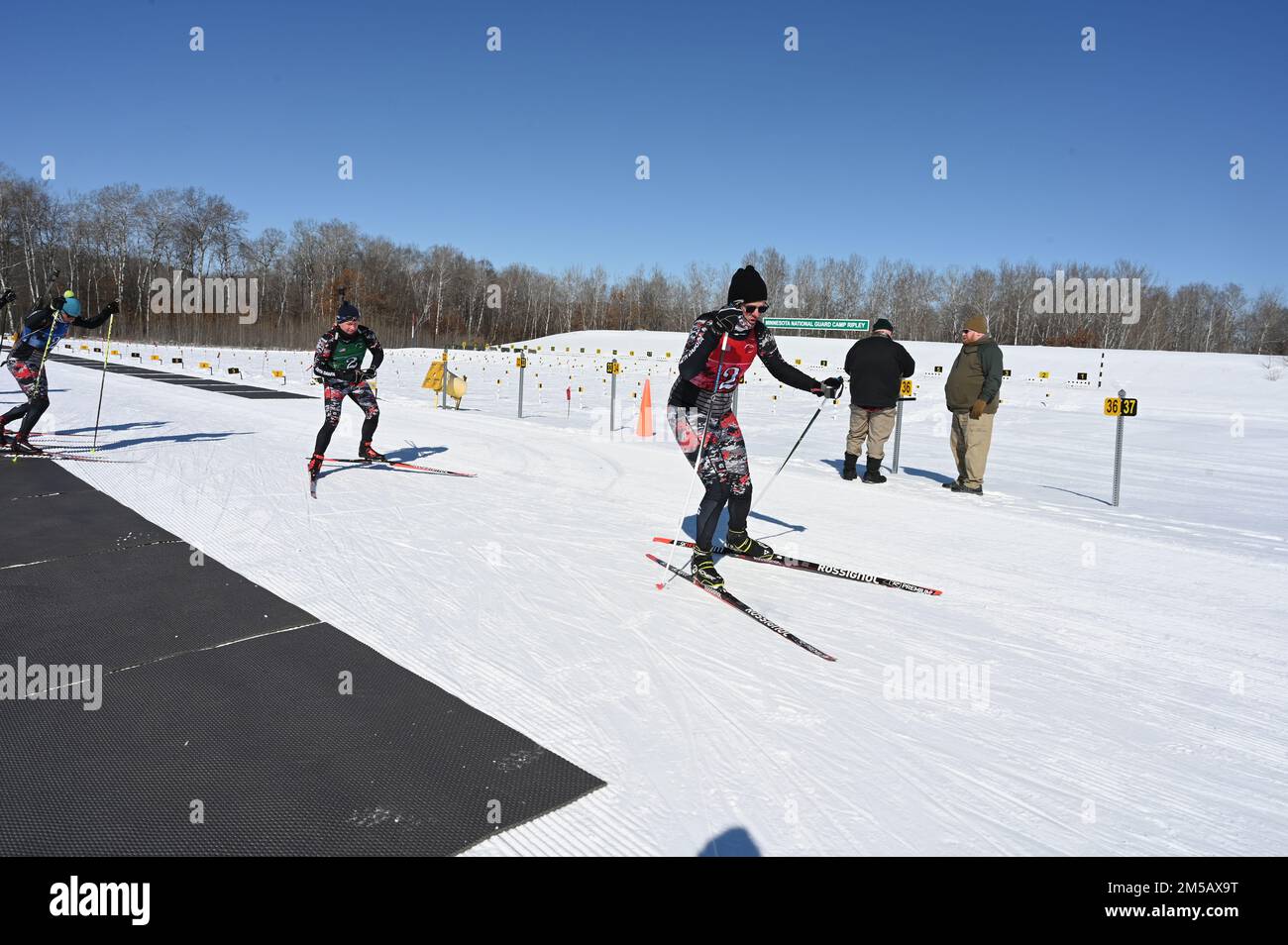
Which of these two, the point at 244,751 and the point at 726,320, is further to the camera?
the point at 726,320

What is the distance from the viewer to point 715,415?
5352 mm

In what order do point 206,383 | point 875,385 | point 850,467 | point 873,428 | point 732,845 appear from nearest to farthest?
point 732,845, point 875,385, point 873,428, point 850,467, point 206,383

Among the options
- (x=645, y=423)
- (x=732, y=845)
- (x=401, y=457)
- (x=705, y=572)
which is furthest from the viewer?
(x=645, y=423)

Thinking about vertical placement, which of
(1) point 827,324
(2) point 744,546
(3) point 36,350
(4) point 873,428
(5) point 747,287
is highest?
(1) point 827,324

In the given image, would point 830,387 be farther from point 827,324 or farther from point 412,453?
point 827,324

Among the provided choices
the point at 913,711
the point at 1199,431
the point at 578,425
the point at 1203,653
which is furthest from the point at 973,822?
the point at 1199,431

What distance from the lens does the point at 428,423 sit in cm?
1455

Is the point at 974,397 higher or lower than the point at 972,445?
higher

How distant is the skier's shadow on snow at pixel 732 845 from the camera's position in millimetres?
2492

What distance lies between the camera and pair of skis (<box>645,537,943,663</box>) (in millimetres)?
4453

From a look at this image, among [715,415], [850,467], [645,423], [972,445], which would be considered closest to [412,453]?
[645,423]

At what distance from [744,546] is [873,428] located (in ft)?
15.4
